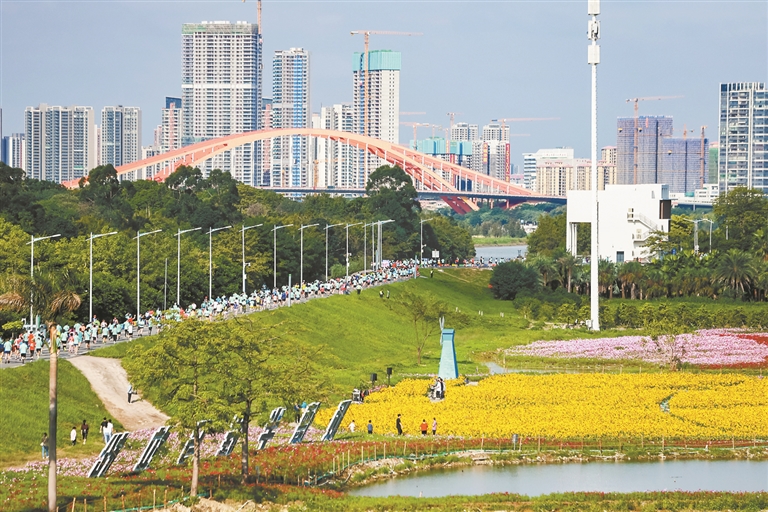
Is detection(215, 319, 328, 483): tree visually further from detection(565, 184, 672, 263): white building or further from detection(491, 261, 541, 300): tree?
detection(565, 184, 672, 263): white building

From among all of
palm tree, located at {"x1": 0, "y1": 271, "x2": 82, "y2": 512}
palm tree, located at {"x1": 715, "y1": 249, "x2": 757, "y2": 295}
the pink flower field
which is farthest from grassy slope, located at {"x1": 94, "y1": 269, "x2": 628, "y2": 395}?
palm tree, located at {"x1": 0, "y1": 271, "x2": 82, "y2": 512}

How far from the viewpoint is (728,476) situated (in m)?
39.5

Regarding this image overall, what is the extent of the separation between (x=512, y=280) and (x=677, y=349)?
36.2m

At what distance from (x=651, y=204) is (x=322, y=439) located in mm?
80066

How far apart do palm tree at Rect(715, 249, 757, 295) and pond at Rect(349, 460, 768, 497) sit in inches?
2141

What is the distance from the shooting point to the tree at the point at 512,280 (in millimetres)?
102688

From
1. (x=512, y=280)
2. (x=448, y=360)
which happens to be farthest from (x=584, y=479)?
(x=512, y=280)

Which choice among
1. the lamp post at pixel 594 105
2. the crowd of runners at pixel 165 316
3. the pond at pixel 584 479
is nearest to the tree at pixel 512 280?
the crowd of runners at pixel 165 316

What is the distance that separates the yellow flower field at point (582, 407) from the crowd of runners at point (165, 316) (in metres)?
8.19

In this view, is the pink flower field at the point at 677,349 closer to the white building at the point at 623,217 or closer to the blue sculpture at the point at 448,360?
the blue sculpture at the point at 448,360

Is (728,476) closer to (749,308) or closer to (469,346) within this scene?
(469,346)

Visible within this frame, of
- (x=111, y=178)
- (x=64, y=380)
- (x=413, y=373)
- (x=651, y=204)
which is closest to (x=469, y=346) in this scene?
(x=413, y=373)

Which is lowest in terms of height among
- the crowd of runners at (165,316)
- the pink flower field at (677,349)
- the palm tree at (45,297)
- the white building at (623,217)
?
the pink flower field at (677,349)

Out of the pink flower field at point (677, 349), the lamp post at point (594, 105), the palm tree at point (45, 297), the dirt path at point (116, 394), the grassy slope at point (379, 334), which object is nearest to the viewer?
the palm tree at point (45, 297)
